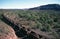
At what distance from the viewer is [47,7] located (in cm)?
15275

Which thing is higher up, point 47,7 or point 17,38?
point 17,38

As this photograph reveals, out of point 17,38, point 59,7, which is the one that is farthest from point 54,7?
point 17,38

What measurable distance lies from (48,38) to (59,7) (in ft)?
371

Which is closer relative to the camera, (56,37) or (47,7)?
(56,37)

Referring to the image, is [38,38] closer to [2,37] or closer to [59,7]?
[2,37]

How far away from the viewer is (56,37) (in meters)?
27.3

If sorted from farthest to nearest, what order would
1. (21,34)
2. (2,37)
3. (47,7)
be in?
(47,7), (21,34), (2,37)

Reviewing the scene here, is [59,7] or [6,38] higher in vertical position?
[6,38]

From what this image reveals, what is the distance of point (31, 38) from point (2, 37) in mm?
5233

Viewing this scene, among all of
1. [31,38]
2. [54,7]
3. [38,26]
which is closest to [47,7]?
[54,7]

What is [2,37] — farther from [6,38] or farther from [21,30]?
[21,30]

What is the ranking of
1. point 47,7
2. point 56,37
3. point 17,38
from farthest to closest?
point 47,7 → point 17,38 → point 56,37

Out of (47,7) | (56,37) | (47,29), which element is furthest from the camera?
(47,7)

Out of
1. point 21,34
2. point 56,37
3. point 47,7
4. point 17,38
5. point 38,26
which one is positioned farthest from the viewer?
point 47,7
